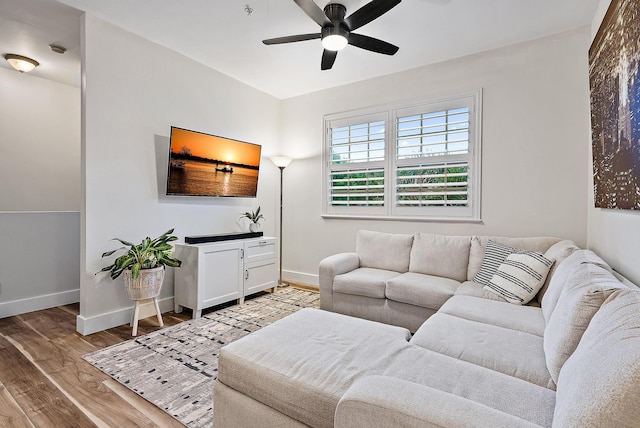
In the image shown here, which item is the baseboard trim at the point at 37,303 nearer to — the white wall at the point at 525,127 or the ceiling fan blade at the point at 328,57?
the white wall at the point at 525,127

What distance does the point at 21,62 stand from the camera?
3.37 metres

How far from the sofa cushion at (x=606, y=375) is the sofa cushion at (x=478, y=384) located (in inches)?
5.6

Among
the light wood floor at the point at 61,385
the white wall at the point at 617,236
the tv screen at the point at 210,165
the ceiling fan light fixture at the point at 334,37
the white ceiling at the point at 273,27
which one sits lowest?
the light wood floor at the point at 61,385

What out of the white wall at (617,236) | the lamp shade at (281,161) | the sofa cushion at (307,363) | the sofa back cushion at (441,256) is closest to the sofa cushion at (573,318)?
the white wall at (617,236)

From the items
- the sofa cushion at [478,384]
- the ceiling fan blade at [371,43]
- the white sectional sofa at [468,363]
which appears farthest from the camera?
the ceiling fan blade at [371,43]

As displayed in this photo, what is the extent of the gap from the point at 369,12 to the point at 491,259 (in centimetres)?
213

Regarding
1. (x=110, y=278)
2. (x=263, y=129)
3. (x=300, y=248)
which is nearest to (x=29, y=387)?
(x=110, y=278)

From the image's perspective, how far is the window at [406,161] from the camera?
339cm

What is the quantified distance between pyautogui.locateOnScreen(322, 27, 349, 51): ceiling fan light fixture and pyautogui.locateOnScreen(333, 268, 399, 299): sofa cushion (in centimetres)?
197

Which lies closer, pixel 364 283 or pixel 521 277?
pixel 521 277

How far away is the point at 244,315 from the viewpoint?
126 inches

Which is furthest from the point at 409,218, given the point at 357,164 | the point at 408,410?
the point at 408,410

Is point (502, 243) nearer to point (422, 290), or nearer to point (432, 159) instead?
point (422, 290)

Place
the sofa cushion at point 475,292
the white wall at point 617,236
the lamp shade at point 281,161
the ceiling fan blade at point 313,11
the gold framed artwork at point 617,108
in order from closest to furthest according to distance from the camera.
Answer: the gold framed artwork at point 617,108, the white wall at point 617,236, the ceiling fan blade at point 313,11, the sofa cushion at point 475,292, the lamp shade at point 281,161
